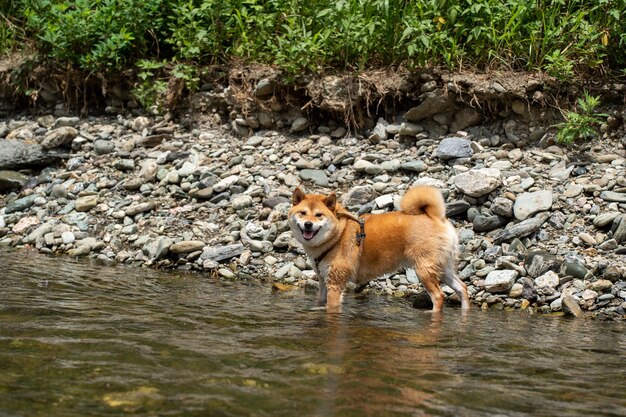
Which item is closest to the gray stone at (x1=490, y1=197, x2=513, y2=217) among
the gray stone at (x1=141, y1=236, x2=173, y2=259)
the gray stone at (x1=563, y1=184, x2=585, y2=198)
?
the gray stone at (x1=563, y1=184, x2=585, y2=198)

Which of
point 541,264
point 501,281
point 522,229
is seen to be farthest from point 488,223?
point 501,281

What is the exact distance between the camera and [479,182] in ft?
25.6

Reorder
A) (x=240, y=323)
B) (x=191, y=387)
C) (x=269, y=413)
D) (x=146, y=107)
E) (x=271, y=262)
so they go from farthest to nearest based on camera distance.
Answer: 1. (x=146, y=107)
2. (x=271, y=262)
3. (x=240, y=323)
4. (x=191, y=387)
5. (x=269, y=413)

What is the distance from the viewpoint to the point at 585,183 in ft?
25.6

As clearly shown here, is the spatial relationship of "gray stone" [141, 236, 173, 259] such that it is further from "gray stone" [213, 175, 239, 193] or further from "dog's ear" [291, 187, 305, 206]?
"dog's ear" [291, 187, 305, 206]

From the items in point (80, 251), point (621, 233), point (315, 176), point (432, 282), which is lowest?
point (80, 251)

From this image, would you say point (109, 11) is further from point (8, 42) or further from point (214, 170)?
point (214, 170)

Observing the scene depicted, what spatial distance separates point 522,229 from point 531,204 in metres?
0.41

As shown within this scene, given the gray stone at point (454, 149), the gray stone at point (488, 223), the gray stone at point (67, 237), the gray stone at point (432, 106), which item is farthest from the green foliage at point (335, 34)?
the gray stone at point (67, 237)


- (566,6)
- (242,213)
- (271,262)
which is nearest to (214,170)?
(242,213)

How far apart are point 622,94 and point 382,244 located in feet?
14.1

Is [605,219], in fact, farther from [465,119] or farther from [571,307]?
[465,119]

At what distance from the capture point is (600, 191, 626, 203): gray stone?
24.2 feet

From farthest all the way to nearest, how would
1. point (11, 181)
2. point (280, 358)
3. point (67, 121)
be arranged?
point (67, 121) < point (11, 181) < point (280, 358)
